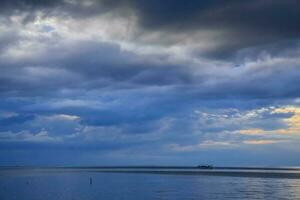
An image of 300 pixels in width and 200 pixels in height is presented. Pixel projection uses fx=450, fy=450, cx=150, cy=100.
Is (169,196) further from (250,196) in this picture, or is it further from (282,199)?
(282,199)

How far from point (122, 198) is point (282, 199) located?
2789 cm

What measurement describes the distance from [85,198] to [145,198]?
10931 mm

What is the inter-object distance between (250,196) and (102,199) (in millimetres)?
27168

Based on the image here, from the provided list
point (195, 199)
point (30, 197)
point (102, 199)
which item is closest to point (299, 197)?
point (195, 199)

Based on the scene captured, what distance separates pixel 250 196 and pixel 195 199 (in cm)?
1221

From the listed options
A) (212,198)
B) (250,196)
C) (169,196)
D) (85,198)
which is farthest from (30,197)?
(250,196)

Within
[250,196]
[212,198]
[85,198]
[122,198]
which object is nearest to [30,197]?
[85,198]

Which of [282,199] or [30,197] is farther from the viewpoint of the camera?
→ [30,197]

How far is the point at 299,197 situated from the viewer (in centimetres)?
8094

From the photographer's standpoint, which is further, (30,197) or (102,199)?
(30,197)

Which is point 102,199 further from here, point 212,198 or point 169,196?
point 212,198

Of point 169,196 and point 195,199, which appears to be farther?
point 169,196

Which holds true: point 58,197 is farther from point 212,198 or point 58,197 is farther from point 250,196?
point 250,196

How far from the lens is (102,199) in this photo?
7838 cm
